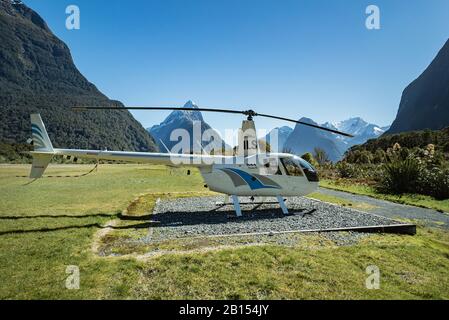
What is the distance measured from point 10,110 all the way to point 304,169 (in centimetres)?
14798

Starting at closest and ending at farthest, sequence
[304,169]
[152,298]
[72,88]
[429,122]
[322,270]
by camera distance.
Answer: [152,298] → [322,270] → [304,169] → [429,122] → [72,88]

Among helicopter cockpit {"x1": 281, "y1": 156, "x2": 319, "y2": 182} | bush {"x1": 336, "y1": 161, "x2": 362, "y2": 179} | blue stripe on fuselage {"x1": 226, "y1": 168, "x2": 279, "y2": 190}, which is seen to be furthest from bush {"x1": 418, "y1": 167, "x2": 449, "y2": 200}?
blue stripe on fuselage {"x1": 226, "y1": 168, "x2": 279, "y2": 190}

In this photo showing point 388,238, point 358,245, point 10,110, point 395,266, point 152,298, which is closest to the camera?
point 152,298

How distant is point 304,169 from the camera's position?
10812 mm

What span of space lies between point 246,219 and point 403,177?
40.6 feet

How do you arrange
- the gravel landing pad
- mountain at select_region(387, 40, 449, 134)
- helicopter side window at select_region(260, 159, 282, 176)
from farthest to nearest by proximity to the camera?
mountain at select_region(387, 40, 449, 134) → helicopter side window at select_region(260, 159, 282, 176) → the gravel landing pad

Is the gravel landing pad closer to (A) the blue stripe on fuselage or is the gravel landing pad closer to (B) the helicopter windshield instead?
(A) the blue stripe on fuselage

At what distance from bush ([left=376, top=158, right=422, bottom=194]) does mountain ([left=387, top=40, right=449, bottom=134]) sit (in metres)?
134

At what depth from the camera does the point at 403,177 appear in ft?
55.9

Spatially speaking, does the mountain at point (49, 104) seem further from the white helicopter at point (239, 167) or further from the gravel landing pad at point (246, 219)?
the gravel landing pad at point (246, 219)

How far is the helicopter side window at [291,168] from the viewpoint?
423 inches

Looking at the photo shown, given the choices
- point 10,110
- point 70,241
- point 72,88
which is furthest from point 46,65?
point 70,241

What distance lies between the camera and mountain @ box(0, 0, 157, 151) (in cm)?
11769

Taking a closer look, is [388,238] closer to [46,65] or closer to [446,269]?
[446,269]
